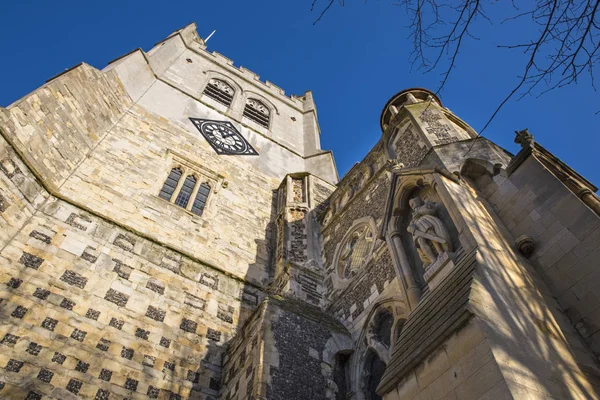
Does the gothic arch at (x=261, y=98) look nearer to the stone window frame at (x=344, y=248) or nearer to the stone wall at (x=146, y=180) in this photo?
the stone wall at (x=146, y=180)

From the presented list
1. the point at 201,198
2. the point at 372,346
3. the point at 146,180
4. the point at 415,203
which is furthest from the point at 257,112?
the point at 372,346

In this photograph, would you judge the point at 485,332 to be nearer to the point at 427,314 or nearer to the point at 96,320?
the point at 427,314

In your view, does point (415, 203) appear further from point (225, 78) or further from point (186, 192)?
point (225, 78)

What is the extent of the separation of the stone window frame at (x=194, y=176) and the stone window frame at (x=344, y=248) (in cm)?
364

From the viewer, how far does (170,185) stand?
37.0ft

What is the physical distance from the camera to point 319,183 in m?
13.8

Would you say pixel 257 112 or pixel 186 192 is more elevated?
pixel 257 112

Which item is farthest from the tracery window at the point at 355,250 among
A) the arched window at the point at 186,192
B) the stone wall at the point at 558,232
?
the arched window at the point at 186,192

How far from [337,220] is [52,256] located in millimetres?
6187

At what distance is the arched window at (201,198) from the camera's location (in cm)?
1114

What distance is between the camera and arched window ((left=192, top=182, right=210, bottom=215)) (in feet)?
36.5

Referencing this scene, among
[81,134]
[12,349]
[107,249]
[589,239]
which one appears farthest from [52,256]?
[589,239]

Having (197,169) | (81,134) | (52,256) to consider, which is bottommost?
(52,256)

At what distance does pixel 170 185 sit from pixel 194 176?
981 mm
